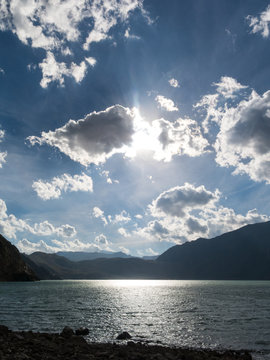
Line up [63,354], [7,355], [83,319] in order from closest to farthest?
[7,355], [63,354], [83,319]

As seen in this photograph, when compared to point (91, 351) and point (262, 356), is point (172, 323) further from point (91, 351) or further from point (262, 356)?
point (91, 351)

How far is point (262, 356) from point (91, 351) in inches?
600

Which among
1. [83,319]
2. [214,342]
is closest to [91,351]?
[214,342]

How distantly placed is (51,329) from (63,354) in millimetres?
16789

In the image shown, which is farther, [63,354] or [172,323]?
[172,323]

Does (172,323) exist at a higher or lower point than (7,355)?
lower

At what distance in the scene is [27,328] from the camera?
35344mm

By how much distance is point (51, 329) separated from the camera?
35094 millimetres

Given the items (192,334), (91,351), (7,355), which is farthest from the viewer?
(192,334)

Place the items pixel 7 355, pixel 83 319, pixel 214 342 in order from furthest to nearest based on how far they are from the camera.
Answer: pixel 83 319 → pixel 214 342 → pixel 7 355

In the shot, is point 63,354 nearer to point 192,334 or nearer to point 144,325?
point 192,334

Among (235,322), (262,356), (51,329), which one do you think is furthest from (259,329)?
(51,329)

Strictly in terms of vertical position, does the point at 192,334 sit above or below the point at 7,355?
below

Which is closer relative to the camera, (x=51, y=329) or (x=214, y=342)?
(x=214, y=342)
